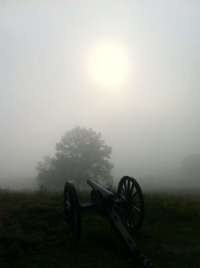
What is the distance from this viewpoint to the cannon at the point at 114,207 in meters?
6.68

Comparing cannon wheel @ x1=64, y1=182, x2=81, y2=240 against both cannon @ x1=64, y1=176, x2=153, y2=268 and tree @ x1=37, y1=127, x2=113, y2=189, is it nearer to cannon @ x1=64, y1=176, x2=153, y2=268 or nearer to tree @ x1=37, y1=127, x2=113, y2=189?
cannon @ x1=64, y1=176, x2=153, y2=268

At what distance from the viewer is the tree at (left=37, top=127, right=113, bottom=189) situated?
106 ft

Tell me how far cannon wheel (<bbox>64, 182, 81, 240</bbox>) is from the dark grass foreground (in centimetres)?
31

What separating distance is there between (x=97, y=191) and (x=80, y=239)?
135cm

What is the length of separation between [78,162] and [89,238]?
25770mm

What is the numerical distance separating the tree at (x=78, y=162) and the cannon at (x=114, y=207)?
77.9ft

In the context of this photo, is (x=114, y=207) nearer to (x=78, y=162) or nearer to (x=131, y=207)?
(x=131, y=207)

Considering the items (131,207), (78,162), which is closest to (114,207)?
(131,207)

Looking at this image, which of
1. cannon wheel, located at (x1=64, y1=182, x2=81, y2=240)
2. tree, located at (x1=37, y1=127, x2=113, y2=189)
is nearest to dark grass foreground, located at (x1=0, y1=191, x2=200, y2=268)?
cannon wheel, located at (x1=64, y1=182, x2=81, y2=240)

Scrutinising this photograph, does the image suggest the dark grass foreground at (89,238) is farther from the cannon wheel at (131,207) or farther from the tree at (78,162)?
the tree at (78,162)

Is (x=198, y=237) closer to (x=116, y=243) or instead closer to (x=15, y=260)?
(x=116, y=243)

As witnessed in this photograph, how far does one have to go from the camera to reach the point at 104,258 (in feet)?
19.1

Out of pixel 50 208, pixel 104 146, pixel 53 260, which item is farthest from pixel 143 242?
pixel 104 146

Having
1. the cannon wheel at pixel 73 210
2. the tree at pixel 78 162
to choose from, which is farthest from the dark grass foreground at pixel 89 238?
the tree at pixel 78 162
